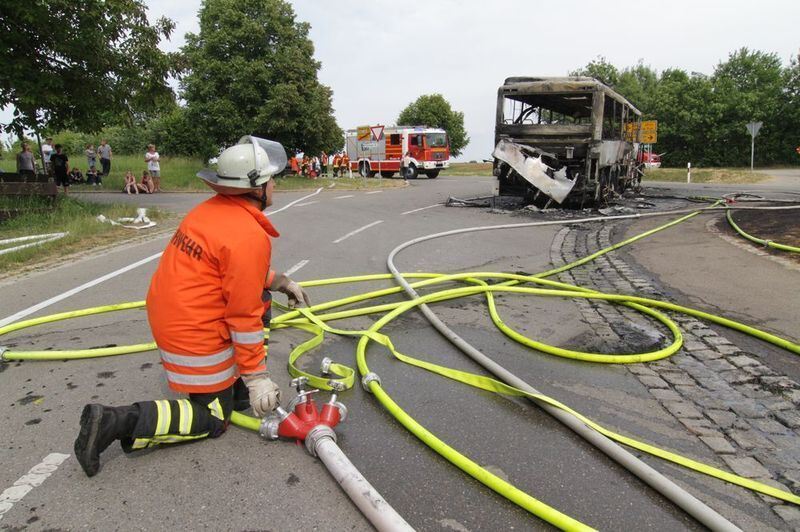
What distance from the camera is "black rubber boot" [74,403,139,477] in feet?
8.38

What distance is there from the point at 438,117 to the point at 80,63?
60482 mm

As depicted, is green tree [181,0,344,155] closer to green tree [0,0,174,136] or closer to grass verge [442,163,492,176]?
green tree [0,0,174,136]

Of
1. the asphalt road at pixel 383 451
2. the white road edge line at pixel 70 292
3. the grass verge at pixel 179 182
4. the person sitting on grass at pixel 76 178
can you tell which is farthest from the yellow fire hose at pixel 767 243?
the person sitting on grass at pixel 76 178

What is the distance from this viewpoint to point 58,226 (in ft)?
34.6

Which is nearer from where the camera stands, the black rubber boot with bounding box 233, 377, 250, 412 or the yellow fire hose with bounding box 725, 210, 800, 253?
the black rubber boot with bounding box 233, 377, 250, 412

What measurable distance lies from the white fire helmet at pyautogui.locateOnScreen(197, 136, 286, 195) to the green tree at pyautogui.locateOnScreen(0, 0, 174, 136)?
10201 millimetres

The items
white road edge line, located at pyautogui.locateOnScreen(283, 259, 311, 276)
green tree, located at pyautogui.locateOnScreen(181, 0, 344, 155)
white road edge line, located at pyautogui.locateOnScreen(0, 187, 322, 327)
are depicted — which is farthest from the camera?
green tree, located at pyautogui.locateOnScreen(181, 0, 344, 155)

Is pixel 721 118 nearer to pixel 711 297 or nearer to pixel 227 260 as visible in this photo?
pixel 711 297

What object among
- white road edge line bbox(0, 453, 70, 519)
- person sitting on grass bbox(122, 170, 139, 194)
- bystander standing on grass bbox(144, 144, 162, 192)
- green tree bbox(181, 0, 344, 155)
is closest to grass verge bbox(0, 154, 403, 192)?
bystander standing on grass bbox(144, 144, 162, 192)

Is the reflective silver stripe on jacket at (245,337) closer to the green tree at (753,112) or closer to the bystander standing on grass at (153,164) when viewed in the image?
the bystander standing on grass at (153,164)

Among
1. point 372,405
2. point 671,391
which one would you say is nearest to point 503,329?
point 671,391

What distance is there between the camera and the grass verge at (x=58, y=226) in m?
8.36

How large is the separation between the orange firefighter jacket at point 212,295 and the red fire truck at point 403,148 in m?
28.6

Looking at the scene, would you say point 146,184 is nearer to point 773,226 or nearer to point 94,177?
point 94,177
